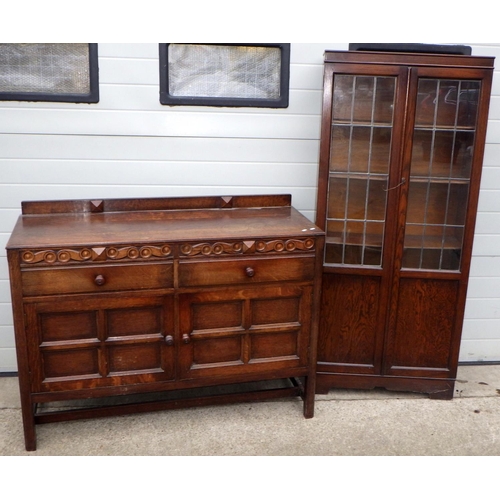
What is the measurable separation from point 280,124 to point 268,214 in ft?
1.79

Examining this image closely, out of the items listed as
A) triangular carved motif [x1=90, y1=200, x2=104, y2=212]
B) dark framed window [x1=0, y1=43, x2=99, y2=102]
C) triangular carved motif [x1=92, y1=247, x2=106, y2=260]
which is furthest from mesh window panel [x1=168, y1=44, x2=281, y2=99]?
triangular carved motif [x1=92, y1=247, x2=106, y2=260]

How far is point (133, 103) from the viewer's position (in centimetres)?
310

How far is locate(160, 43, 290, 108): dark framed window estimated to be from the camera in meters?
3.10

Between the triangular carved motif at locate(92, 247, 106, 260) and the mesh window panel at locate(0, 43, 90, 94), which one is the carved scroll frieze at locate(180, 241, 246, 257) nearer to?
the triangular carved motif at locate(92, 247, 106, 260)

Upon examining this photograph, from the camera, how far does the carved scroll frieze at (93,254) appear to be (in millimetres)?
2439

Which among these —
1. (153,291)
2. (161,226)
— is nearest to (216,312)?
(153,291)

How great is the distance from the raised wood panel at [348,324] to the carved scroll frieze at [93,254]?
1.00 meters

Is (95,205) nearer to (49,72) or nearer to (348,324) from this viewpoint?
(49,72)

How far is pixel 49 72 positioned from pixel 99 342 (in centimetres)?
146

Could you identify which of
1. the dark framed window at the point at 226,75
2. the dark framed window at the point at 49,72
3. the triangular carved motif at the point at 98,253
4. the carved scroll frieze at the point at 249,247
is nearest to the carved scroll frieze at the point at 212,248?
the carved scroll frieze at the point at 249,247

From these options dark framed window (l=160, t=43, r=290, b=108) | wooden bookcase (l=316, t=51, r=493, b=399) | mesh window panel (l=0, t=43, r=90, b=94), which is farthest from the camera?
dark framed window (l=160, t=43, r=290, b=108)

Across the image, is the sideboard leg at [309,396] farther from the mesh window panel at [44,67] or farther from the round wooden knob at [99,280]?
the mesh window panel at [44,67]

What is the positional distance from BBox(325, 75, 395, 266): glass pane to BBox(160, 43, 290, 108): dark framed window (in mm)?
419

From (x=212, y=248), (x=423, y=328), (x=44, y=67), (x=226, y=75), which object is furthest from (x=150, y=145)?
(x=423, y=328)
